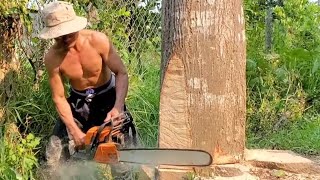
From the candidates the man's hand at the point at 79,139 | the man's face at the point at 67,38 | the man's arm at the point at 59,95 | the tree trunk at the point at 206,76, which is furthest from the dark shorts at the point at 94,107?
the tree trunk at the point at 206,76

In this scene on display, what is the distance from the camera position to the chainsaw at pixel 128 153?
3131 mm

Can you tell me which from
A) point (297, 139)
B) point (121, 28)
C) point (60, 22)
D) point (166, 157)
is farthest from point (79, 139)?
point (297, 139)

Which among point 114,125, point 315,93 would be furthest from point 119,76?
point 315,93

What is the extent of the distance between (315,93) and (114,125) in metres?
2.51

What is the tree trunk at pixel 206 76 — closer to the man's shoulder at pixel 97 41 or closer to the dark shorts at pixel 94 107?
the man's shoulder at pixel 97 41

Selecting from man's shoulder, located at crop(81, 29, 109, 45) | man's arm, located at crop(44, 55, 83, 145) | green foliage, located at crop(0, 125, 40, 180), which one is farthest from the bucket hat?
green foliage, located at crop(0, 125, 40, 180)

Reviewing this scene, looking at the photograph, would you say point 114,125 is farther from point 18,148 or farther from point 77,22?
point 18,148

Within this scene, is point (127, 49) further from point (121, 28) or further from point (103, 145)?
point (103, 145)

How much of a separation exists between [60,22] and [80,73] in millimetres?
450

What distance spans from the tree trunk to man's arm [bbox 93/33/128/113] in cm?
50

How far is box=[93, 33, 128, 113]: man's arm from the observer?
12.1 ft

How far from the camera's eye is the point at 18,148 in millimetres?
4098

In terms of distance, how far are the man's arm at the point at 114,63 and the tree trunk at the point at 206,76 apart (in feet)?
1.62

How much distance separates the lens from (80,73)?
3.77 metres
